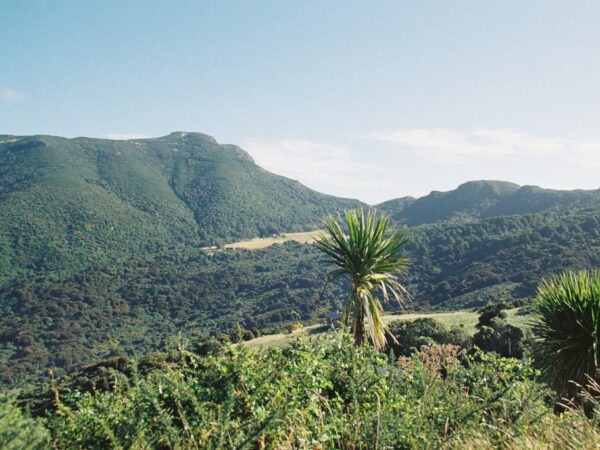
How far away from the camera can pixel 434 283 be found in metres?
90.3

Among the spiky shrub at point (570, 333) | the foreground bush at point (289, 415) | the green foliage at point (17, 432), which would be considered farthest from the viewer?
the spiky shrub at point (570, 333)

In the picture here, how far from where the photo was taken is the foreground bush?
10.1 ft

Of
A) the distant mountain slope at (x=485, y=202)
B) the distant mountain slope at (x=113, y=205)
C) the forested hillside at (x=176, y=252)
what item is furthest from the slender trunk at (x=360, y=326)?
the distant mountain slope at (x=485, y=202)

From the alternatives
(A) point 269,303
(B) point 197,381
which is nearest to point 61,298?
(A) point 269,303

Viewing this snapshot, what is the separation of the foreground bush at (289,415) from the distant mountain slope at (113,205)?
12086 centimetres

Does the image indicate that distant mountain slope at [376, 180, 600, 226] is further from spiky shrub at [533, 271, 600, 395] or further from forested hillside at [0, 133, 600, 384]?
spiky shrub at [533, 271, 600, 395]

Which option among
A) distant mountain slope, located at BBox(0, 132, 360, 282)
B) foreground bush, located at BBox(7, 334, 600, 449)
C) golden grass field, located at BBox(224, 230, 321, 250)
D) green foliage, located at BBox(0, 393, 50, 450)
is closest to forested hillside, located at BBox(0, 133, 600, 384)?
distant mountain slope, located at BBox(0, 132, 360, 282)

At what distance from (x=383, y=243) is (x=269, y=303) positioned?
9391 centimetres

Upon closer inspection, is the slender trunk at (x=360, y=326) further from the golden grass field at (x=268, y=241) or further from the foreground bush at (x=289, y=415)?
the golden grass field at (x=268, y=241)

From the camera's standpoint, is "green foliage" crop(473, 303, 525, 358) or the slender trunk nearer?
the slender trunk

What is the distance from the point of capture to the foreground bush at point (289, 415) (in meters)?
3.08

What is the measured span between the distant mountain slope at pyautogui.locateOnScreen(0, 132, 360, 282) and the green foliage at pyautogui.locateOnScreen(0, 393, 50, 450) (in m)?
122

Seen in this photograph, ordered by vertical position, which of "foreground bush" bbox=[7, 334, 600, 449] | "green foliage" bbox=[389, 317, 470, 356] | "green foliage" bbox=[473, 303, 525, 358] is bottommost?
"green foliage" bbox=[389, 317, 470, 356]

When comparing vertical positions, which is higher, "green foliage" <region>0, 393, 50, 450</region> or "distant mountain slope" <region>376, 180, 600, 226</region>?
"distant mountain slope" <region>376, 180, 600, 226</region>
